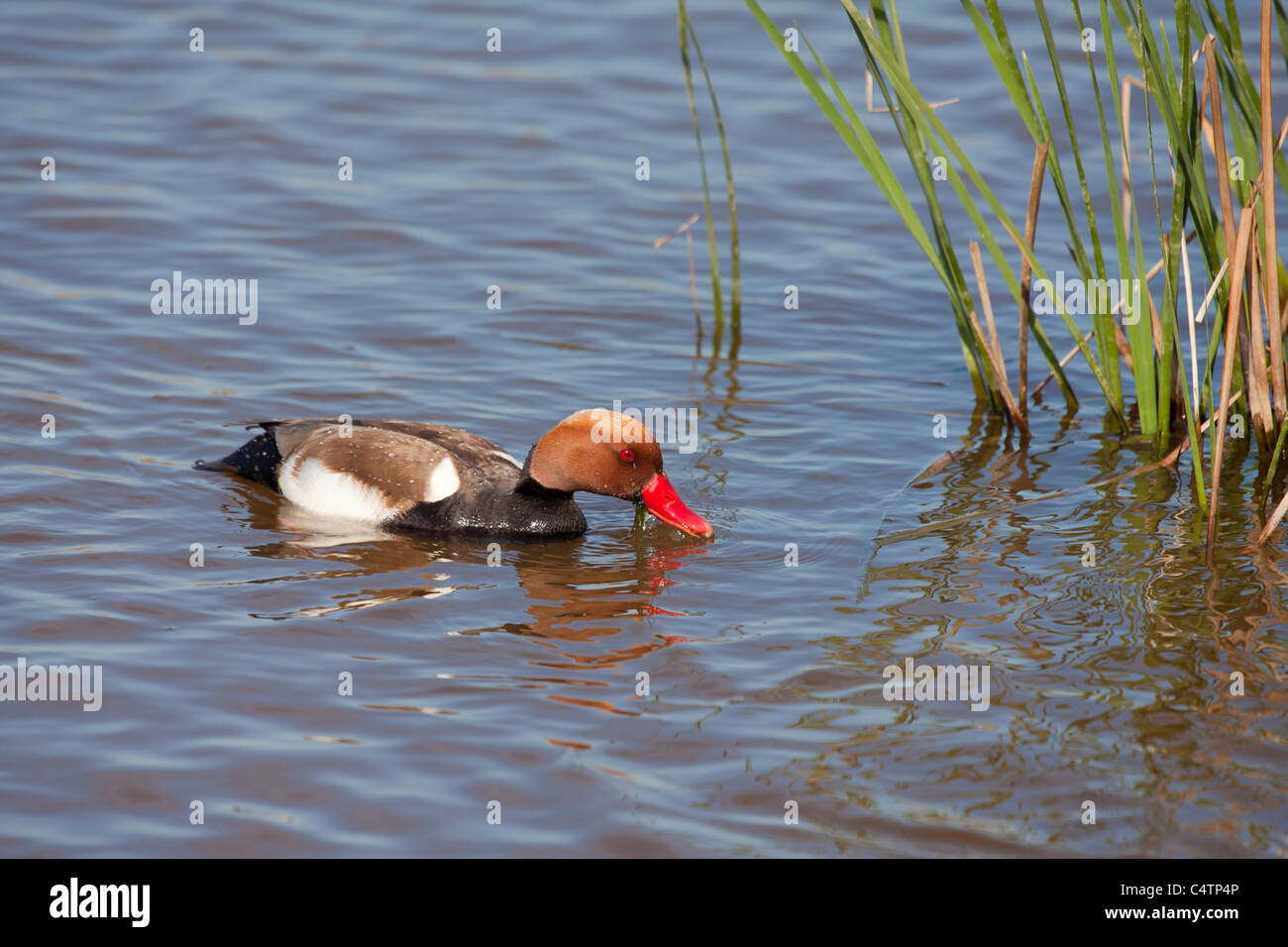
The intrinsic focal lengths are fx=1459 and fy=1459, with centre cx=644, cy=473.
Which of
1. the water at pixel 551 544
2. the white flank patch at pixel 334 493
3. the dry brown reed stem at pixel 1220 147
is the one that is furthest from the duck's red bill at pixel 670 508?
the dry brown reed stem at pixel 1220 147

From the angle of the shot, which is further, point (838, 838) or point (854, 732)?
point (854, 732)

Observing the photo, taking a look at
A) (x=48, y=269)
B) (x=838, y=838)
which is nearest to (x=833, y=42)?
(x=48, y=269)

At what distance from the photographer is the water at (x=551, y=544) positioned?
472 cm

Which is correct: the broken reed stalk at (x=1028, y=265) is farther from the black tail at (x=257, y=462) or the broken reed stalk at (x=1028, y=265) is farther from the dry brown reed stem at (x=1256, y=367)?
the black tail at (x=257, y=462)

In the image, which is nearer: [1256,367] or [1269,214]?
[1269,214]

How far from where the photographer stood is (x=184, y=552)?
21.5ft

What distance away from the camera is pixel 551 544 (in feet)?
23.2

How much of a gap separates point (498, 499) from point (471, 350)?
243cm

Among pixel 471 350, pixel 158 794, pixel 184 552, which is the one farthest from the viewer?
pixel 471 350

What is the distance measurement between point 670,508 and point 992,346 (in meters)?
2.14

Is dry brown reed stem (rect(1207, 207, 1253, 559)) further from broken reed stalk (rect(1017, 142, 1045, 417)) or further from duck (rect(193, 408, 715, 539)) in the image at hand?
duck (rect(193, 408, 715, 539))

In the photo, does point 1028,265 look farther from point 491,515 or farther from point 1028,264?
point 491,515

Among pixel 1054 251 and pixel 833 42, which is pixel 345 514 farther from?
pixel 833 42

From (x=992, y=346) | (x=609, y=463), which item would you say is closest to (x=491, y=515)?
(x=609, y=463)
